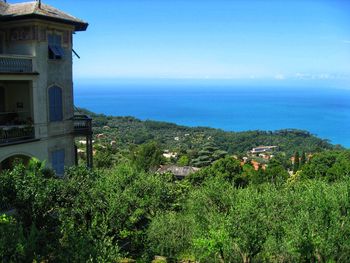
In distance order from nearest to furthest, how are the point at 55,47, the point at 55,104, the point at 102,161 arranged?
1. the point at 55,47
2. the point at 55,104
3. the point at 102,161

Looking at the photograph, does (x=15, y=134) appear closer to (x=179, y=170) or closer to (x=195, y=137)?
(x=179, y=170)

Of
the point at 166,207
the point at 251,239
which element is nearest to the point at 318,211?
the point at 251,239

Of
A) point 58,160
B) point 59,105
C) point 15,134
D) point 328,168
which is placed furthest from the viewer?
point 328,168

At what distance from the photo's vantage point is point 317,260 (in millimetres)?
13477

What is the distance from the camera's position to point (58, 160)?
21.0 metres

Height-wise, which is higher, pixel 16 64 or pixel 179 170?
pixel 16 64

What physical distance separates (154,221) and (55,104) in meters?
8.59

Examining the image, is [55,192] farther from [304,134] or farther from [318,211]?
[304,134]

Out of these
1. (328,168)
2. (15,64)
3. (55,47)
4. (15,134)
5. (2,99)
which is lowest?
(328,168)

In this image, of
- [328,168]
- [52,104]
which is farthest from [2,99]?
[328,168]

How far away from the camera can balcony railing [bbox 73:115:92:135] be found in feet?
71.3

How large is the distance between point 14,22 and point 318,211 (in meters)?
16.5

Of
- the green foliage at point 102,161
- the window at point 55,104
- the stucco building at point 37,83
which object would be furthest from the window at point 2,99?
the green foliage at point 102,161

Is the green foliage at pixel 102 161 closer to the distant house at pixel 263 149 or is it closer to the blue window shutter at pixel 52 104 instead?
the blue window shutter at pixel 52 104
